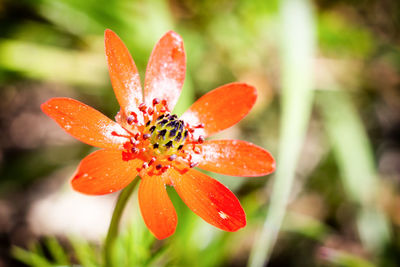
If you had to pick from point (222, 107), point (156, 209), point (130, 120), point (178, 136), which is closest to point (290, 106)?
point (222, 107)

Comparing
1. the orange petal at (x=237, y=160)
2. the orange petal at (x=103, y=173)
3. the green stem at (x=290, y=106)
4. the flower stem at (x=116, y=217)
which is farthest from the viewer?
the green stem at (x=290, y=106)

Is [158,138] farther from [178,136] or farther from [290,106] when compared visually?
[290,106]

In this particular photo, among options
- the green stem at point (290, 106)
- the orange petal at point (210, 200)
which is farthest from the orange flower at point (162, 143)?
the green stem at point (290, 106)

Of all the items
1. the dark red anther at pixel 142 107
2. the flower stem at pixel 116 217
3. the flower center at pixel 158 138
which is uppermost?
the dark red anther at pixel 142 107

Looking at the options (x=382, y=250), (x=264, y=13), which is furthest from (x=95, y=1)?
(x=382, y=250)

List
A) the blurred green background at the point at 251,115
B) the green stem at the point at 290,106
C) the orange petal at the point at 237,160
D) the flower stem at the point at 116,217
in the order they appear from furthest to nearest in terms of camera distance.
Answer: the blurred green background at the point at 251,115 < the green stem at the point at 290,106 < the orange petal at the point at 237,160 < the flower stem at the point at 116,217

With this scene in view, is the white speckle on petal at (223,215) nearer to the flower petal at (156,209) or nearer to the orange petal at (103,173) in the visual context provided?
the flower petal at (156,209)
